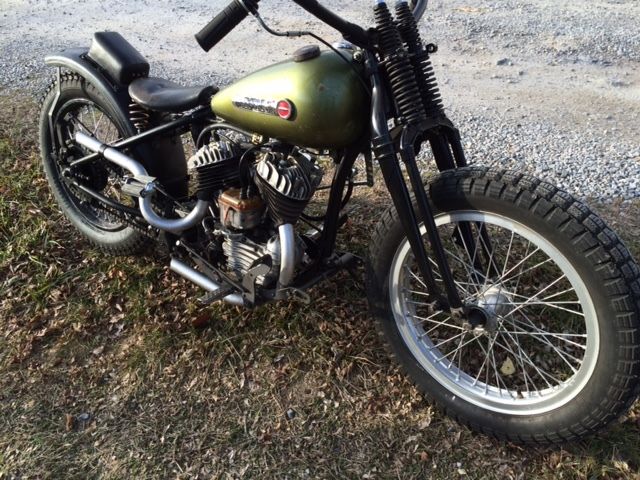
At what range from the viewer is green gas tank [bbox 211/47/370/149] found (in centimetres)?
216

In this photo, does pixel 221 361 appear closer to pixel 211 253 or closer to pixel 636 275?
pixel 211 253

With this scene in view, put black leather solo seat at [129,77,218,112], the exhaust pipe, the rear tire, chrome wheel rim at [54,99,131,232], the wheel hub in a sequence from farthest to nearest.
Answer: chrome wheel rim at [54,99,131,232]
the rear tire
black leather solo seat at [129,77,218,112]
the exhaust pipe
the wheel hub

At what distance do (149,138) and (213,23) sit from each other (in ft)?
3.16

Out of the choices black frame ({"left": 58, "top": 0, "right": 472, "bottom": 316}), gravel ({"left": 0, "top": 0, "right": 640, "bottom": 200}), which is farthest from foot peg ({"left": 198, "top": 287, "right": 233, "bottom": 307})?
gravel ({"left": 0, "top": 0, "right": 640, "bottom": 200})

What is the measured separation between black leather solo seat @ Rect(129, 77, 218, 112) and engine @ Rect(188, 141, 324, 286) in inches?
9.1

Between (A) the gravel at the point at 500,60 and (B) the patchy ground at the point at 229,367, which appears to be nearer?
(B) the patchy ground at the point at 229,367

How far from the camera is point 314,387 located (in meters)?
2.76

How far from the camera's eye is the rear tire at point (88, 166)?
3.20 meters

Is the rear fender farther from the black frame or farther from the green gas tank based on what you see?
the green gas tank

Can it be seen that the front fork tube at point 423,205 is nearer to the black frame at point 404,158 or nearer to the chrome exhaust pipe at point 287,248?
the black frame at point 404,158

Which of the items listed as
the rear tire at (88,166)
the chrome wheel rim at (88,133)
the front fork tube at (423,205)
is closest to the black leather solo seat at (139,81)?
the rear tire at (88,166)

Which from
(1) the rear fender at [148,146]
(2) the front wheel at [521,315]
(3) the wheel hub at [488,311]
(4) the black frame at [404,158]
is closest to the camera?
(2) the front wheel at [521,315]

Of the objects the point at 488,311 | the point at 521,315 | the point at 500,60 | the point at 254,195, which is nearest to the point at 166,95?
the point at 254,195

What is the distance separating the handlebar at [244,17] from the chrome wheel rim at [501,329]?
0.75m
